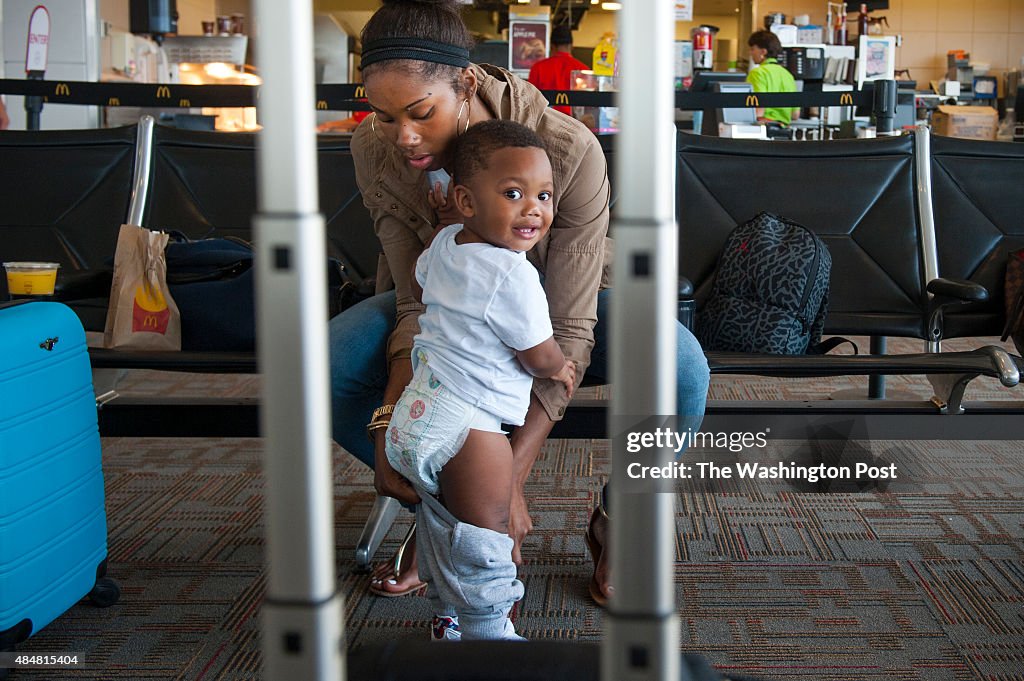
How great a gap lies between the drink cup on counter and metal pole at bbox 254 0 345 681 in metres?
1.72

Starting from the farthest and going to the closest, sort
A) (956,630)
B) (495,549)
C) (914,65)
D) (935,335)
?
1. (914,65)
2. (935,335)
3. (956,630)
4. (495,549)

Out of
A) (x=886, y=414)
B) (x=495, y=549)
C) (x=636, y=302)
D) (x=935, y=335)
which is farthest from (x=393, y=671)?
(x=935, y=335)

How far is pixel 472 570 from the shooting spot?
53.8 inches

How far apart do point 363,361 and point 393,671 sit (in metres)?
0.98

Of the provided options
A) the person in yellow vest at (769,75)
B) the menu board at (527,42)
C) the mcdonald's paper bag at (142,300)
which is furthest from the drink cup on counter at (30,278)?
the menu board at (527,42)

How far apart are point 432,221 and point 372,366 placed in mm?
265

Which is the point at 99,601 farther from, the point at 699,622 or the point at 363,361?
the point at 699,622

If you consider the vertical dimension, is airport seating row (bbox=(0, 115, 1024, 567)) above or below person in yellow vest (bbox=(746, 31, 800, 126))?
below

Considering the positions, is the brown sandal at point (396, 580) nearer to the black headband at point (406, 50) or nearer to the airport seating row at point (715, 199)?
the airport seating row at point (715, 199)

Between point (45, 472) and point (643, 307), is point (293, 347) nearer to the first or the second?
point (643, 307)

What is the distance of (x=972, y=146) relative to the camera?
2.48 meters

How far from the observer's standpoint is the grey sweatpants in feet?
4.44

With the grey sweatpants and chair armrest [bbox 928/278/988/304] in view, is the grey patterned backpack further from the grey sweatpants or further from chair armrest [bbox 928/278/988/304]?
the grey sweatpants

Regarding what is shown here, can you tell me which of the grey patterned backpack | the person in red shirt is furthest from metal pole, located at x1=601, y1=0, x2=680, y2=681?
the person in red shirt
